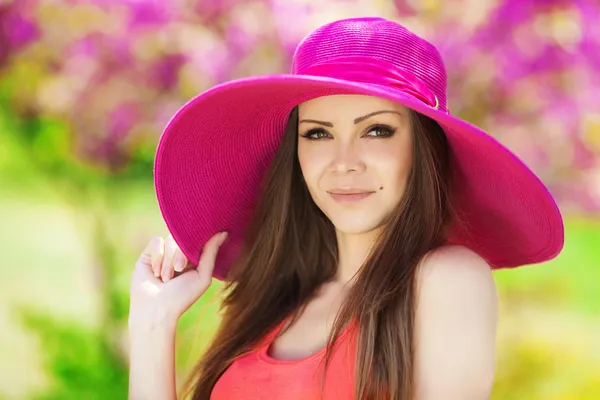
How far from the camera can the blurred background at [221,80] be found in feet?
12.9

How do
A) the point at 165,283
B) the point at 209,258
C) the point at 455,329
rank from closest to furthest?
the point at 455,329, the point at 165,283, the point at 209,258

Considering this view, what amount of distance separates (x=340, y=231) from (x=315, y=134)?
309 mm

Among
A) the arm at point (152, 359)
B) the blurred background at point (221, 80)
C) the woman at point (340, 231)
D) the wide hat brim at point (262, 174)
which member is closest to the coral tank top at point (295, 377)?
the woman at point (340, 231)

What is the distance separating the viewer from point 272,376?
2.33 meters

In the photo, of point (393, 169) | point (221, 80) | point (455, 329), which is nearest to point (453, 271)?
point (455, 329)

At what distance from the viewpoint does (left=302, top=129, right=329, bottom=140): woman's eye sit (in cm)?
242

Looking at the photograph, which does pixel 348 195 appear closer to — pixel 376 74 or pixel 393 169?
pixel 393 169

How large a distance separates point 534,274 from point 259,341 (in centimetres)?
447

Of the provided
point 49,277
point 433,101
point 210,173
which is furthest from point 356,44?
point 49,277

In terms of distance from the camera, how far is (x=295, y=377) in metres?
2.28

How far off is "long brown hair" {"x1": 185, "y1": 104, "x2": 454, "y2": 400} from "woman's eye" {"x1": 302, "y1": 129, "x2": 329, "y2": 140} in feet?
0.53

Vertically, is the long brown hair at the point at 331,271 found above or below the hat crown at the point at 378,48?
below

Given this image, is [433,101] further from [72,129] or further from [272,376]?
[72,129]

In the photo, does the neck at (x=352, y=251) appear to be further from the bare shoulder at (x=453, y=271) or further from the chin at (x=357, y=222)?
the bare shoulder at (x=453, y=271)
